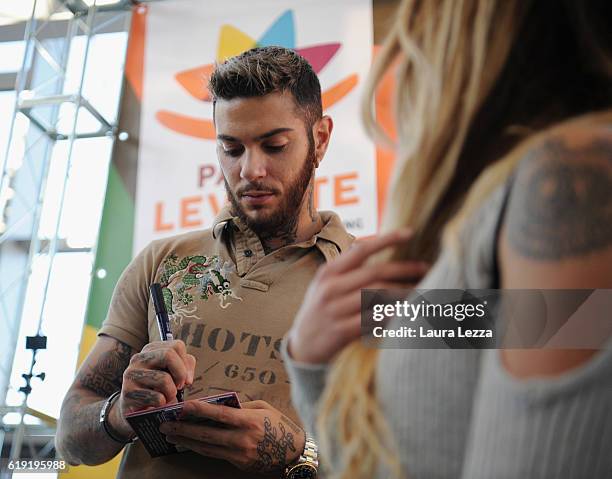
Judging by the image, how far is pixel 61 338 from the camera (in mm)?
2943

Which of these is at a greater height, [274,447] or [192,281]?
[192,281]

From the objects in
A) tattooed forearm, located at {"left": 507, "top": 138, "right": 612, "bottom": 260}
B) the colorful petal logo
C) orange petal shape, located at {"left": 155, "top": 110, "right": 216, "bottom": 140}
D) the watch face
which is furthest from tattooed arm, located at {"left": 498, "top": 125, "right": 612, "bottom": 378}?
orange petal shape, located at {"left": 155, "top": 110, "right": 216, "bottom": 140}

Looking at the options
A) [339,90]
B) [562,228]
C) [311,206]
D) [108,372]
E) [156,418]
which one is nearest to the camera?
[562,228]

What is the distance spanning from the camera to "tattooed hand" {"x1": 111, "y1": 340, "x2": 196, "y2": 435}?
1066mm

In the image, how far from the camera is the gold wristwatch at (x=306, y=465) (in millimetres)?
1148

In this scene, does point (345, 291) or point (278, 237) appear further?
point (278, 237)

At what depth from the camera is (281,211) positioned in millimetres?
1299

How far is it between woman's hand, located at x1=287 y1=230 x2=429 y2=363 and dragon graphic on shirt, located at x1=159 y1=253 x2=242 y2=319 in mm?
617

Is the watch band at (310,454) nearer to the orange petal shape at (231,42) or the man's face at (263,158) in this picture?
the man's face at (263,158)

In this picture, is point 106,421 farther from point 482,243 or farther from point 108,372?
point 482,243

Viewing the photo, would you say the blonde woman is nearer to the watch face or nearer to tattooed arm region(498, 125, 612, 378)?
tattooed arm region(498, 125, 612, 378)

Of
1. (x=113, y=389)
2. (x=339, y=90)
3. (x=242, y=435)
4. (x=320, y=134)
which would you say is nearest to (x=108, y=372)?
(x=113, y=389)

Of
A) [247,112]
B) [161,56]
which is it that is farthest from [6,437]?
[247,112]

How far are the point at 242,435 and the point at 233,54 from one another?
2441 mm
